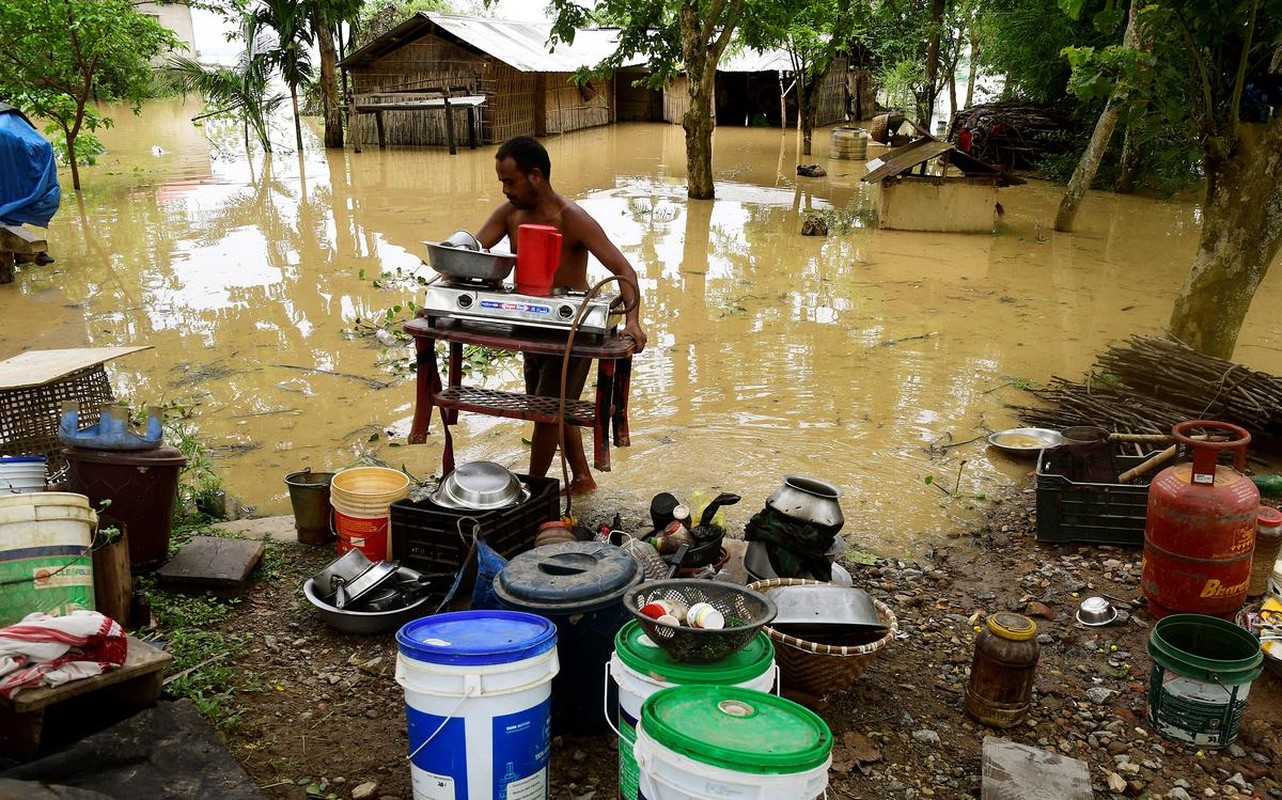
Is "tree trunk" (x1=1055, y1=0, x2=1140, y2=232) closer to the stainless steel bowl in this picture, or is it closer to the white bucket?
the stainless steel bowl

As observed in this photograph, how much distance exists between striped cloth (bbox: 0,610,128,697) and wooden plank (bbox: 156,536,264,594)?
1107mm

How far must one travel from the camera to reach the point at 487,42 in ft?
76.6

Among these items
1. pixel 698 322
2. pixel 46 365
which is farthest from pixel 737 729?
pixel 698 322

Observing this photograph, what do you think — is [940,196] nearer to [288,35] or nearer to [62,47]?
[62,47]

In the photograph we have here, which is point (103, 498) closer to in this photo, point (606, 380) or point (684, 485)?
point (606, 380)

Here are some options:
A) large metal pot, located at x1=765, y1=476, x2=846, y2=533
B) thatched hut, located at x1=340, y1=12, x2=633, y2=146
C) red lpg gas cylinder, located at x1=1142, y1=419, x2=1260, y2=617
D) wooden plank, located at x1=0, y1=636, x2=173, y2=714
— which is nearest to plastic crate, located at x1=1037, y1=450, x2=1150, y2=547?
red lpg gas cylinder, located at x1=1142, y1=419, x2=1260, y2=617

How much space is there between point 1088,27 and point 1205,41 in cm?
1275

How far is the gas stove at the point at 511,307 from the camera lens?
3922 mm

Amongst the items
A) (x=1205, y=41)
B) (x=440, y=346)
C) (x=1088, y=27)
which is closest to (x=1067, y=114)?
(x=1088, y=27)

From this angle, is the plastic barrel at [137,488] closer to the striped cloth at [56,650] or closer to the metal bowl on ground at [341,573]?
the metal bowl on ground at [341,573]

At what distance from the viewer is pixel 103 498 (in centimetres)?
362

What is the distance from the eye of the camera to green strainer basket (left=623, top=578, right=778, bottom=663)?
2480 millimetres

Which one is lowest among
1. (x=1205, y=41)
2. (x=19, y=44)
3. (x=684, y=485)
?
(x=684, y=485)

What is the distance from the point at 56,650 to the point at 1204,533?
3940mm
